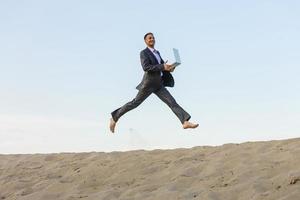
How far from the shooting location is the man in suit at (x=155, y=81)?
789 centimetres

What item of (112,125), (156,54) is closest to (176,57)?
(156,54)

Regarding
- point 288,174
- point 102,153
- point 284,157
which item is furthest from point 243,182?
point 102,153

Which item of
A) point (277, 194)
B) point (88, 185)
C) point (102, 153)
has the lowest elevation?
point (277, 194)

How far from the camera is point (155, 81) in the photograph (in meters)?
8.03

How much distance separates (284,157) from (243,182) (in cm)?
99

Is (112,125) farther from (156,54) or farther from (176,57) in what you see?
(176,57)

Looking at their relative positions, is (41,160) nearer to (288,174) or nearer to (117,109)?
(117,109)

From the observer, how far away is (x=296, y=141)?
318 inches

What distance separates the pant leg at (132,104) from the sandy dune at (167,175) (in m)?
0.66

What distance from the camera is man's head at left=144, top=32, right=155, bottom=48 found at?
792 centimetres

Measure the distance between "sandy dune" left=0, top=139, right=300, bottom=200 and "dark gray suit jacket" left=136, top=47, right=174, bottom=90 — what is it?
1054 millimetres

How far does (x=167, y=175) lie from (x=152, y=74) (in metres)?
1.44

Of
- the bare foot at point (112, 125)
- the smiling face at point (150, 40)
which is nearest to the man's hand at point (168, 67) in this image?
the smiling face at point (150, 40)

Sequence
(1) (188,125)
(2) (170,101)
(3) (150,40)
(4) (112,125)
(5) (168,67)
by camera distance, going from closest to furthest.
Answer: (5) (168,67), (1) (188,125), (3) (150,40), (2) (170,101), (4) (112,125)
